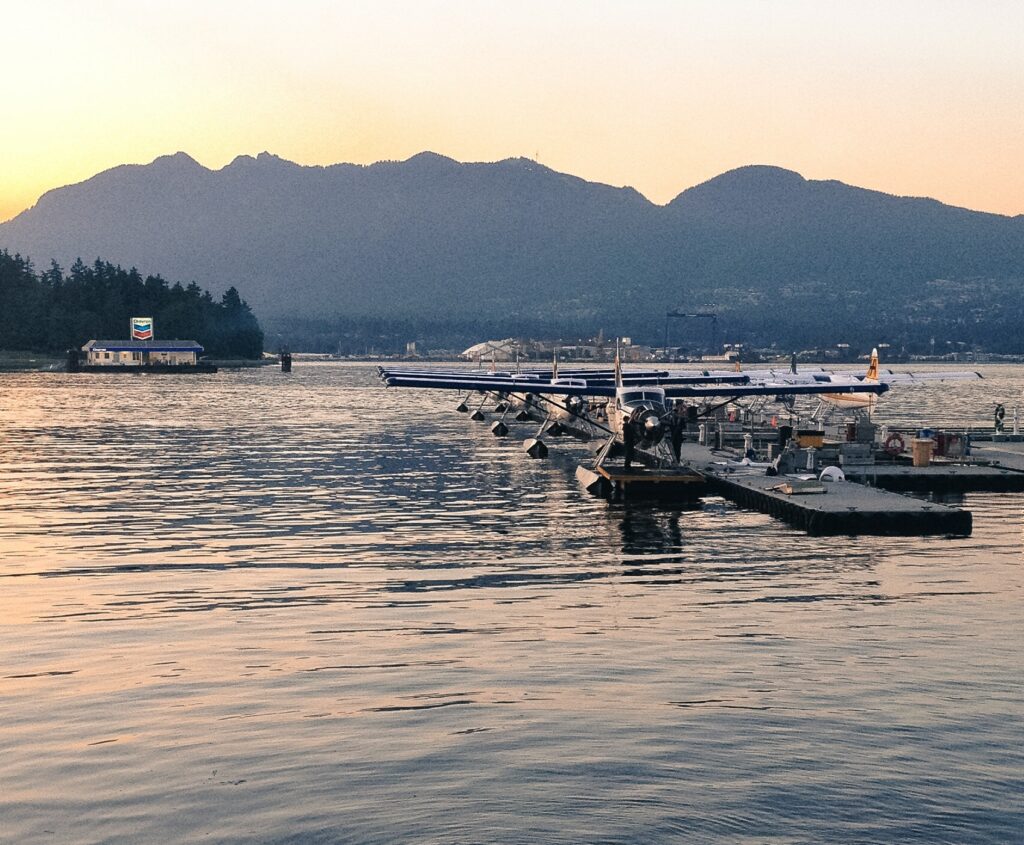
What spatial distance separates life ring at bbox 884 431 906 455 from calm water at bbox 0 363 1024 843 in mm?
14784

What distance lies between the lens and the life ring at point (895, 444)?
5775 centimetres

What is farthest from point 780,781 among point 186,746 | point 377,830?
point 186,746

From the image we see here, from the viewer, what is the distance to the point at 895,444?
5900 cm

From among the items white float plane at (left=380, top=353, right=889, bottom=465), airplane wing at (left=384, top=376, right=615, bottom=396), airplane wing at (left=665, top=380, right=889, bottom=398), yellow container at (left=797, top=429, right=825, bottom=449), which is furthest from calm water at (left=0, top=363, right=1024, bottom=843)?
airplane wing at (left=665, top=380, right=889, bottom=398)

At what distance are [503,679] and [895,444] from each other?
4208cm

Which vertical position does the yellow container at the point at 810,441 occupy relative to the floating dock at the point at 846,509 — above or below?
above

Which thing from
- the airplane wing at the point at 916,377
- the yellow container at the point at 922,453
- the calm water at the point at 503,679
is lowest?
the calm water at the point at 503,679

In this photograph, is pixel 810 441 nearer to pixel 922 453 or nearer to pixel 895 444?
pixel 922 453

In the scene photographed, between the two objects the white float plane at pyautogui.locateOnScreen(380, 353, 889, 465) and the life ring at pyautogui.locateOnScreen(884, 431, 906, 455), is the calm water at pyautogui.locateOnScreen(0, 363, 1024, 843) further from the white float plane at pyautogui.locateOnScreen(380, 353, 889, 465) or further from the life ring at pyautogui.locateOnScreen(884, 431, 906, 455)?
the life ring at pyautogui.locateOnScreen(884, 431, 906, 455)

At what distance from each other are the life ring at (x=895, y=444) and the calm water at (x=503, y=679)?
1478 centimetres

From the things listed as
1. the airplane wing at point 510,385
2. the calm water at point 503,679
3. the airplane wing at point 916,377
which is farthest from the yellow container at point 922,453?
the airplane wing at point 916,377

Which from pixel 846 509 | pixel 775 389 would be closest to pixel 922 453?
pixel 775 389

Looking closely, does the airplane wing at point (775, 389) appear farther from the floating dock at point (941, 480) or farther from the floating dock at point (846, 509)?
the floating dock at point (846, 509)

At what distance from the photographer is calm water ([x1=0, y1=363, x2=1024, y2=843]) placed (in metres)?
14.5
